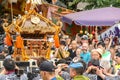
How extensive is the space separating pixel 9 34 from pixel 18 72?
4050 mm

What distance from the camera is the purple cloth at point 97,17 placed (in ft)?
54.5

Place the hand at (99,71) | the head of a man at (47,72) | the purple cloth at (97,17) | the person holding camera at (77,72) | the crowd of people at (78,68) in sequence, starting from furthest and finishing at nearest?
the purple cloth at (97,17)
the hand at (99,71)
the person holding camera at (77,72)
the crowd of people at (78,68)
the head of a man at (47,72)

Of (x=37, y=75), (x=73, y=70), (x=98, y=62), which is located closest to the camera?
(x=73, y=70)

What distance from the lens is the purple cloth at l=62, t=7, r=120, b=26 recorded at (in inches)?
654

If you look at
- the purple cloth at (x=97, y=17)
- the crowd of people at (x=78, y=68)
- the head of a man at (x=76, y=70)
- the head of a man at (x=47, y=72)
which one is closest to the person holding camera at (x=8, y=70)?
the crowd of people at (x=78, y=68)

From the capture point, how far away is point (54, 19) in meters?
19.2

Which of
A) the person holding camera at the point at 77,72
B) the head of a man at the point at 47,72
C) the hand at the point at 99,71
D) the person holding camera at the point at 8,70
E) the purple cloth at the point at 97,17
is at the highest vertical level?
the head of a man at the point at 47,72

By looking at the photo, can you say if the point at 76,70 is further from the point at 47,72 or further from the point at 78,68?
the point at 47,72

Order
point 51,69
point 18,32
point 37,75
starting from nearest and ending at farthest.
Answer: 1. point 51,69
2. point 37,75
3. point 18,32

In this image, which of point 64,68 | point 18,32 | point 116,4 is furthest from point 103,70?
point 116,4

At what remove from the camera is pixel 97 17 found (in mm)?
17125

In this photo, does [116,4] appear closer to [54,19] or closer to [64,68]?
Answer: [54,19]

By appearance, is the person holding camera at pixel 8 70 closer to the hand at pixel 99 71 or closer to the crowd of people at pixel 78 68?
the crowd of people at pixel 78 68

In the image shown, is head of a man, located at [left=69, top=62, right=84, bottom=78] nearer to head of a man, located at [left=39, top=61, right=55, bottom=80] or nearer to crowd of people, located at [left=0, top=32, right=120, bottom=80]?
crowd of people, located at [left=0, top=32, right=120, bottom=80]
